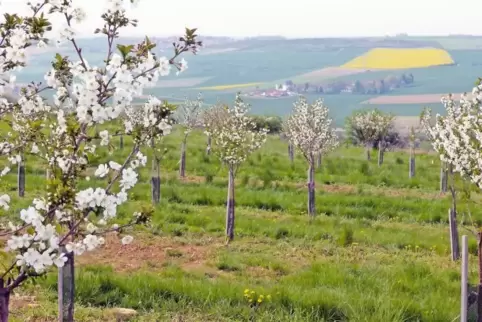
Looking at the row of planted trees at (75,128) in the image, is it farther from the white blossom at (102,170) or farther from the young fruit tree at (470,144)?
the young fruit tree at (470,144)

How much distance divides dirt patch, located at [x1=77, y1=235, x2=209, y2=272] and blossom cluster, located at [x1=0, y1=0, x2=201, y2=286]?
586 cm

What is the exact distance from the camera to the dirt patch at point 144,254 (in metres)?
9.73

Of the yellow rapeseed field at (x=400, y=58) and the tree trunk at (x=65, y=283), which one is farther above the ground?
the yellow rapeseed field at (x=400, y=58)

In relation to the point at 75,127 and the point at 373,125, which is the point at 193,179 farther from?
the point at 75,127

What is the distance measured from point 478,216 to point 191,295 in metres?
8.64

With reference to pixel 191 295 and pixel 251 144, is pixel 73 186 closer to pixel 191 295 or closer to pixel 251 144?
pixel 191 295

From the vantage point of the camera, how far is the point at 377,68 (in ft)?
305

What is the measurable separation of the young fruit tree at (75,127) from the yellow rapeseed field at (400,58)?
306 feet

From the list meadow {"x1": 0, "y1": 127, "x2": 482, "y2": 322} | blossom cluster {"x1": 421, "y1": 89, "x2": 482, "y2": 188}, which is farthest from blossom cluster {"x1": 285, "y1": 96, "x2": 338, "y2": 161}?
blossom cluster {"x1": 421, "y1": 89, "x2": 482, "y2": 188}

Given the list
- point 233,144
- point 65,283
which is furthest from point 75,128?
point 233,144

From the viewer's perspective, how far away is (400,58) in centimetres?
10138

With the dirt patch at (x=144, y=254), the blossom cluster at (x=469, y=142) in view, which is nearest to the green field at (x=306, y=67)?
the dirt patch at (x=144, y=254)

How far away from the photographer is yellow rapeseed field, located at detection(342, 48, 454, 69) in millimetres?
94750

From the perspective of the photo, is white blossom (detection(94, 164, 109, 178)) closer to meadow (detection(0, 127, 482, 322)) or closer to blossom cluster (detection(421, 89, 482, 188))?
meadow (detection(0, 127, 482, 322))
